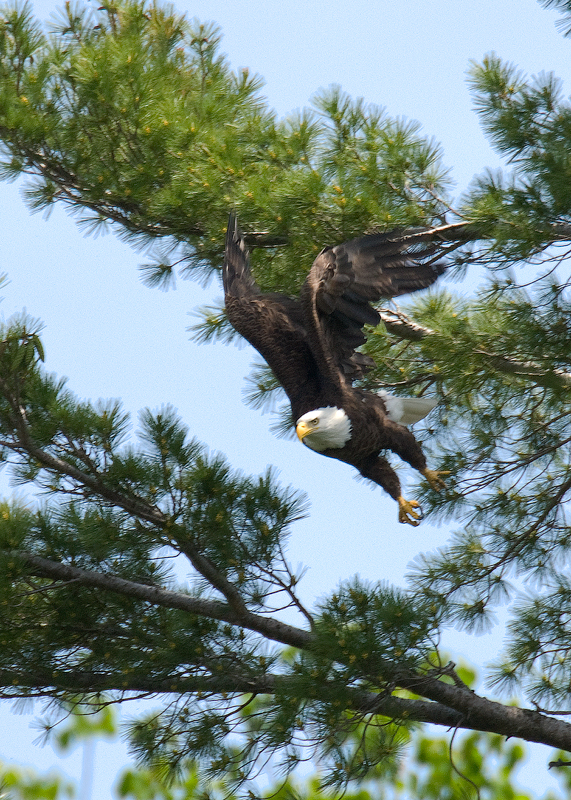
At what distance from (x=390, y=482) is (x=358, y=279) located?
3.00 ft

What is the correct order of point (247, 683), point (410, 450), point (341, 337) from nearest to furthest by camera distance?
point (247, 683) → point (341, 337) → point (410, 450)

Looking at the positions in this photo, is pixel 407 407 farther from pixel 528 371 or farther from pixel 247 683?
pixel 247 683

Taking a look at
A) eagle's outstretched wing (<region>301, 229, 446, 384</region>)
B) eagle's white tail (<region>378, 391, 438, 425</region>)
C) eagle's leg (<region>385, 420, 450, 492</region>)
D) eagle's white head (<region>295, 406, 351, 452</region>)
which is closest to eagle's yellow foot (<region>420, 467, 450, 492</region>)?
eagle's leg (<region>385, 420, 450, 492</region>)

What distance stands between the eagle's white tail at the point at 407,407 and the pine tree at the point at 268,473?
18 cm

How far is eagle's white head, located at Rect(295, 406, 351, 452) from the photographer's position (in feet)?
10.5

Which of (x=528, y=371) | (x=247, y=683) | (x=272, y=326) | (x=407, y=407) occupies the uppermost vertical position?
(x=272, y=326)

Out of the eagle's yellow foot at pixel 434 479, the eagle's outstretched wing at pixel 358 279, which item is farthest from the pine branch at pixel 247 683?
the eagle's outstretched wing at pixel 358 279

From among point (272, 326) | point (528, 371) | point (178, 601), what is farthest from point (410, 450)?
point (178, 601)

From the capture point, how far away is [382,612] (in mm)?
2621

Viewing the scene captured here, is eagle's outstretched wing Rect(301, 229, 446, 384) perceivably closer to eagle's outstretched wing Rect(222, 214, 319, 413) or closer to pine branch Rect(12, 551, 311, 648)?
eagle's outstretched wing Rect(222, 214, 319, 413)

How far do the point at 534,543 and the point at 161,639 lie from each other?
158 centimetres

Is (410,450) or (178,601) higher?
(410,450)

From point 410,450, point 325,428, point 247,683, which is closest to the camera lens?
point 247,683

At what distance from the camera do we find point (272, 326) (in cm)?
342
